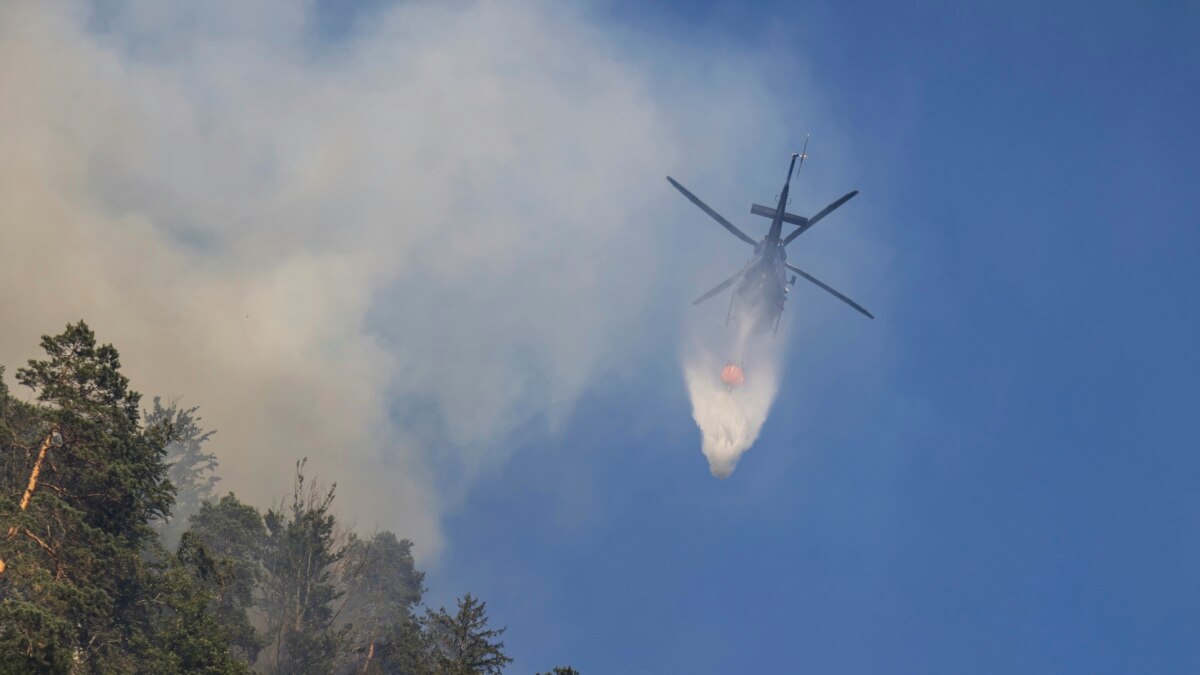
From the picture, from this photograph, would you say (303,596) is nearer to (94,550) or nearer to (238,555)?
(238,555)

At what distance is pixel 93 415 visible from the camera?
40625mm

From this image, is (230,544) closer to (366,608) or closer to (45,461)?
(366,608)

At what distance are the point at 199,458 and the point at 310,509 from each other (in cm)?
7691

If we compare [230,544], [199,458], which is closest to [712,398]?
[230,544]

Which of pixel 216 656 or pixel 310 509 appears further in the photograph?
pixel 310 509

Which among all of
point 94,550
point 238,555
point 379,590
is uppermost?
point 379,590

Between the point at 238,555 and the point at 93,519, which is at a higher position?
the point at 238,555

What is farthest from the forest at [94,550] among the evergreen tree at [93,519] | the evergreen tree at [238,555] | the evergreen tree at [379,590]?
the evergreen tree at [379,590]

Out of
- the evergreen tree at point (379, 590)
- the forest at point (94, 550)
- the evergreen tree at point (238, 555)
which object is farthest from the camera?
the evergreen tree at point (379, 590)

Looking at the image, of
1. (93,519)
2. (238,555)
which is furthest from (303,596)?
(93,519)

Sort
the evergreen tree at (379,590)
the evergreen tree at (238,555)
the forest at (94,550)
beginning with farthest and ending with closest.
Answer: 1. the evergreen tree at (379,590)
2. the evergreen tree at (238,555)
3. the forest at (94,550)

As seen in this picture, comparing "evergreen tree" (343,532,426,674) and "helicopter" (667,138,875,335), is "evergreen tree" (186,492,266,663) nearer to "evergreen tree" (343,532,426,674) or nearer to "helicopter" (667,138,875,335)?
"evergreen tree" (343,532,426,674)

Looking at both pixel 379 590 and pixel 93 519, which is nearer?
pixel 93 519

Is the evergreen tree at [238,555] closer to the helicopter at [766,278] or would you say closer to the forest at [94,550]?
the forest at [94,550]
